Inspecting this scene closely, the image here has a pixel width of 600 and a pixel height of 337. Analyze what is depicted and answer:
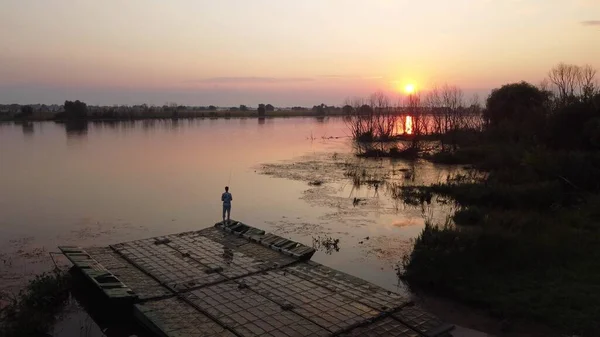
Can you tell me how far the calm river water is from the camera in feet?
39.0

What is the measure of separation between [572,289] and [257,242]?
6664 millimetres

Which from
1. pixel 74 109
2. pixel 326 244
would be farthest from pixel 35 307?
pixel 74 109

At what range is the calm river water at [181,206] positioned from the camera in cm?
1189

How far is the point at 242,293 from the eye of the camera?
7918 mm

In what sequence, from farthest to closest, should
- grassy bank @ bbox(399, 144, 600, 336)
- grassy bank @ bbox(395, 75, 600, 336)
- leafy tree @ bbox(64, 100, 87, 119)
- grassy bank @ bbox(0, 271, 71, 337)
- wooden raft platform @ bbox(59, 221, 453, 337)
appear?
leafy tree @ bbox(64, 100, 87, 119) → grassy bank @ bbox(395, 75, 600, 336) → grassy bank @ bbox(399, 144, 600, 336) → grassy bank @ bbox(0, 271, 71, 337) → wooden raft platform @ bbox(59, 221, 453, 337)

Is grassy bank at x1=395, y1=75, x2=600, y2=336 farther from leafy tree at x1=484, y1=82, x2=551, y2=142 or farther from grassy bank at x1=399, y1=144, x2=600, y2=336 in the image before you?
leafy tree at x1=484, y1=82, x2=551, y2=142

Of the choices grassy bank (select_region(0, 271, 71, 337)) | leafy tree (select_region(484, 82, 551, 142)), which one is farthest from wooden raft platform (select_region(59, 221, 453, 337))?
leafy tree (select_region(484, 82, 551, 142))

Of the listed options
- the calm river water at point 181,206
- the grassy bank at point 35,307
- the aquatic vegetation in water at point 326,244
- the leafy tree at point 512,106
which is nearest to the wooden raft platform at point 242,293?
the grassy bank at point 35,307

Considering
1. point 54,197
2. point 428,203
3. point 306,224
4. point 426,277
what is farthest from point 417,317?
point 54,197

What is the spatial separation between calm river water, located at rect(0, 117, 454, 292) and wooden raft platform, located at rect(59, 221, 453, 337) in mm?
1702

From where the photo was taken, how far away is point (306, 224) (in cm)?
1452

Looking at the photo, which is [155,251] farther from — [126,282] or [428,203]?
[428,203]

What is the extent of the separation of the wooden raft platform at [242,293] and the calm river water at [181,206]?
5.58ft

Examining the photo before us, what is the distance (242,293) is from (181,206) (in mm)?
9773
